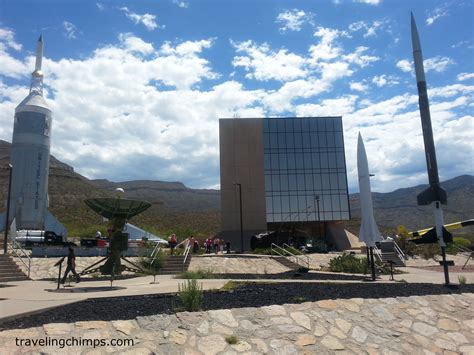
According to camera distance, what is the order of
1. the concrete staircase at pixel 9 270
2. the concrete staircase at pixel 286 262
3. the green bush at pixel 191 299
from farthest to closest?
the concrete staircase at pixel 286 262 < the concrete staircase at pixel 9 270 < the green bush at pixel 191 299

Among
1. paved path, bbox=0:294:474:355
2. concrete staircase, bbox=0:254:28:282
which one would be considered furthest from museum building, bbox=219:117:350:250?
paved path, bbox=0:294:474:355

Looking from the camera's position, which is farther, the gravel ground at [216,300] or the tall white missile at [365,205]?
the tall white missile at [365,205]

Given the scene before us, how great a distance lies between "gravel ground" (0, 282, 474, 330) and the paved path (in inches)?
18.3

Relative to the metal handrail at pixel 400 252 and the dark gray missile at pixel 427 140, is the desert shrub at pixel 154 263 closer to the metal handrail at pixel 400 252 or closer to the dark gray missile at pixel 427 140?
the dark gray missile at pixel 427 140

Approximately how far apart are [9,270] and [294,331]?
16.9 m

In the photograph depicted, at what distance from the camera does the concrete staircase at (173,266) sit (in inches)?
851

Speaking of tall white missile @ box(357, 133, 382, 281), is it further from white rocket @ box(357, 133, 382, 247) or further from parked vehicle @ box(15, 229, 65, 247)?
parked vehicle @ box(15, 229, 65, 247)

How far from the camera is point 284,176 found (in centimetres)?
5516

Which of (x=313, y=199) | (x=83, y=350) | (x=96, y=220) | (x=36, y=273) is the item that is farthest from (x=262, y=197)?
(x=83, y=350)

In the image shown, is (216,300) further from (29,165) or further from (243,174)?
(243,174)

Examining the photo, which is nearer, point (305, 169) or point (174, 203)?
point (305, 169)

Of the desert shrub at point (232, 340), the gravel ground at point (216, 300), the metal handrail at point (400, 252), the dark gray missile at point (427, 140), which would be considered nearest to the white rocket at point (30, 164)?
the gravel ground at point (216, 300)

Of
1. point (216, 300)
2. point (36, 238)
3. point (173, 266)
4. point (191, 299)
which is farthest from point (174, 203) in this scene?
point (191, 299)

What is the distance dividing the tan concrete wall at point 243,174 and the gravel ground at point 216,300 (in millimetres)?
40065
